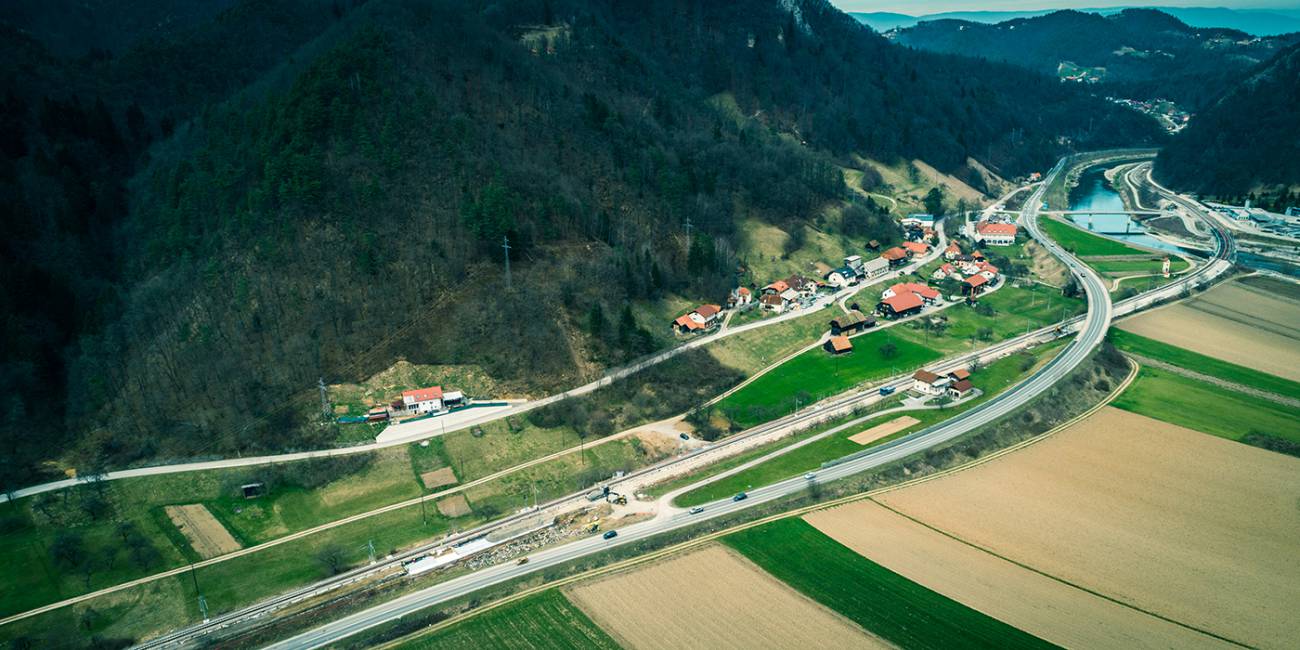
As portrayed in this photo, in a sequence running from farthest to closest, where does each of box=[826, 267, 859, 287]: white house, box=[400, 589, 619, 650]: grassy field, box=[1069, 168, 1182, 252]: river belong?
1. box=[1069, 168, 1182, 252]: river
2. box=[826, 267, 859, 287]: white house
3. box=[400, 589, 619, 650]: grassy field

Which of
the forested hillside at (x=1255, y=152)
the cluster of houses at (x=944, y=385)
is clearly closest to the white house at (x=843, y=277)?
the cluster of houses at (x=944, y=385)

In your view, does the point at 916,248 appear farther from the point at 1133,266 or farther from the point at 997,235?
the point at 1133,266

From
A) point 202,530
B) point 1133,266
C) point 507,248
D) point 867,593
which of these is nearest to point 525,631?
point 867,593

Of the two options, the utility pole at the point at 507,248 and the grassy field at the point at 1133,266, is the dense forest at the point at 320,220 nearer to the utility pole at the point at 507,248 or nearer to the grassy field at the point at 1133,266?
the utility pole at the point at 507,248

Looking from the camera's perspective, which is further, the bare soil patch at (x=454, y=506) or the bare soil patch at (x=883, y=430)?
the bare soil patch at (x=883, y=430)

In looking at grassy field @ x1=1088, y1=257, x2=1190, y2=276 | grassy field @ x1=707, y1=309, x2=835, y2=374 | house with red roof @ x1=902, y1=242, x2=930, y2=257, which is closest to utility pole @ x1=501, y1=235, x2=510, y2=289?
grassy field @ x1=707, y1=309, x2=835, y2=374

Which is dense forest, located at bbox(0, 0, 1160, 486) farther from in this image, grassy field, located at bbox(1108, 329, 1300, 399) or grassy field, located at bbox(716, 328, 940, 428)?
grassy field, located at bbox(1108, 329, 1300, 399)
